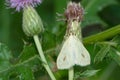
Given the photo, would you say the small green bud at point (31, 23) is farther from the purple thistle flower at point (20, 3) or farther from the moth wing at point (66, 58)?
the moth wing at point (66, 58)

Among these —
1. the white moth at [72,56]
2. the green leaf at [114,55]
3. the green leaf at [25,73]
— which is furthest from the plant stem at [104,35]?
the green leaf at [25,73]

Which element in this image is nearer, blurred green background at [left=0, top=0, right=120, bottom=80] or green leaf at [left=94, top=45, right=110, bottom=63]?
green leaf at [left=94, top=45, right=110, bottom=63]

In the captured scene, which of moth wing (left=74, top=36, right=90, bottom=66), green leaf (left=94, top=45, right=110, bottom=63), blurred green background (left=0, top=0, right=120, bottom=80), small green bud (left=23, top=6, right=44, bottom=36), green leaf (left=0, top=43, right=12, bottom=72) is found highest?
small green bud (left=23, top=6, right=44, bottom=36)

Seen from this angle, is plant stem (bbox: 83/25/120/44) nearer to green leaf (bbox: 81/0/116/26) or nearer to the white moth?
the white moth

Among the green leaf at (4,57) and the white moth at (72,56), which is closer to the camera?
the white moth at (72,56)

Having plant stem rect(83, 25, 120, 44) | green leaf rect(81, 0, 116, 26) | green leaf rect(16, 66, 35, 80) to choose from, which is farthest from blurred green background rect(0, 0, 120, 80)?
green leaf rect(16, 66, 35, 80)

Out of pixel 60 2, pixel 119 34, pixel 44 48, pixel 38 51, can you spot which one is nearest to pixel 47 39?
pixel 44 48

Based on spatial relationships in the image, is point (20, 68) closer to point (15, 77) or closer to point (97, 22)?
point (15, 77)
